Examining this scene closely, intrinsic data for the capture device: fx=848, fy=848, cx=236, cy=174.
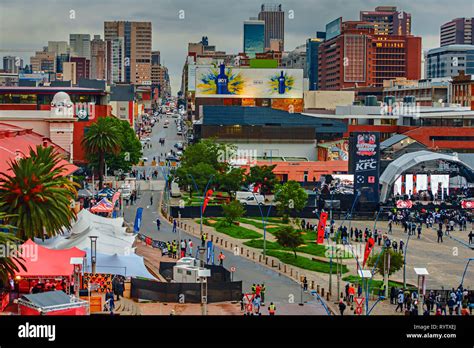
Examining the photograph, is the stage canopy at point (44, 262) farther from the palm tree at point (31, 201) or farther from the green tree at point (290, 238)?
the green tree at point (290, 238)

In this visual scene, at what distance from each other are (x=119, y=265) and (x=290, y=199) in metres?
31.0

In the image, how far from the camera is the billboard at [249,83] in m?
136

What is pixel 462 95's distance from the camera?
148750 millimetres

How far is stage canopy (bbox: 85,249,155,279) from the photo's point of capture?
32781 millimetres

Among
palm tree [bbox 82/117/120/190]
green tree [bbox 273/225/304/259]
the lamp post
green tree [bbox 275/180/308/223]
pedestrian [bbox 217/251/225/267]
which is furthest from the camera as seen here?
palm tree [bbox 82/117/120/190]

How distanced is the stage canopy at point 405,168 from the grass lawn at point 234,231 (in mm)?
17691

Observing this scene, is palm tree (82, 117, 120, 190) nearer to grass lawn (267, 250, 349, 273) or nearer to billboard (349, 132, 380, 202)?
billboard (349, 132, 380, 202)

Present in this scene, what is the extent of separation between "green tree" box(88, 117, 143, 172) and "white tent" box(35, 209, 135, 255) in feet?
131

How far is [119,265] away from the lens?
33156mm

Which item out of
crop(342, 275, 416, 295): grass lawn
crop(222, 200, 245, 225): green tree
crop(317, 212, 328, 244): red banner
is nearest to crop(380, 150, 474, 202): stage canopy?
crop(222, 200, 245, 225): green tree

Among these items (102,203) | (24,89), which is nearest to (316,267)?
Answer: (102,203)

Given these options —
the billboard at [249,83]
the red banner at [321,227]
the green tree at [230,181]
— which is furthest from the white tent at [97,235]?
the billboard at [249,83]
